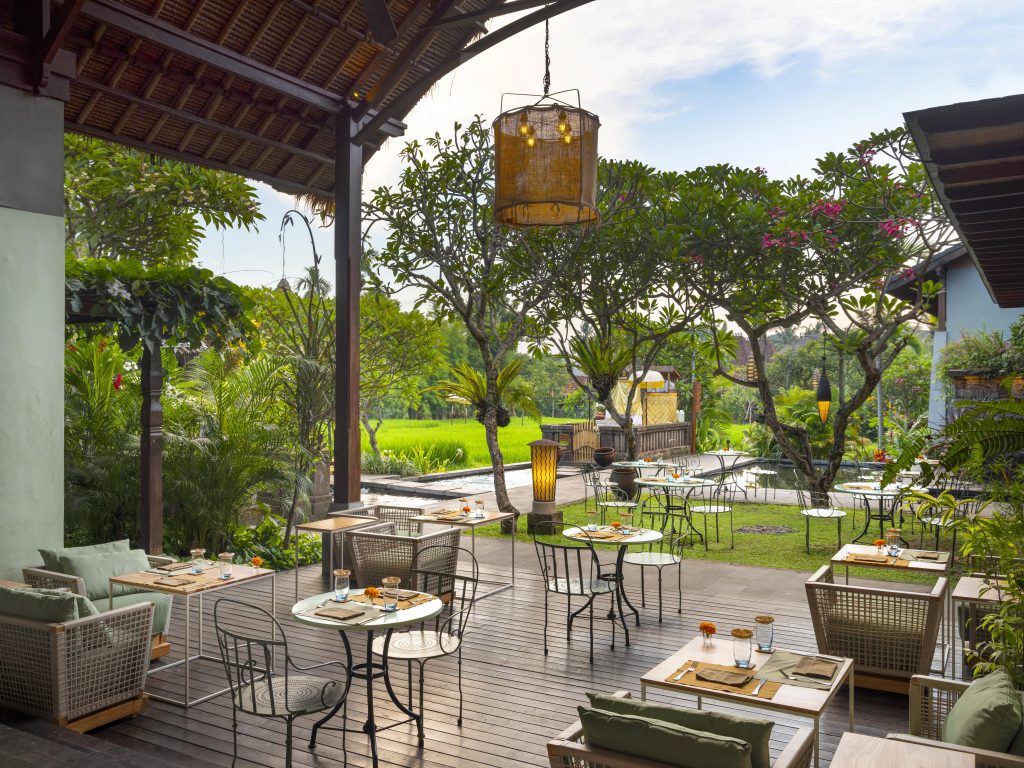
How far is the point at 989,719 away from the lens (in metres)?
2.97

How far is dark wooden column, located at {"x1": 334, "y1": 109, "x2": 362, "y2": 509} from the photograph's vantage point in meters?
8.38

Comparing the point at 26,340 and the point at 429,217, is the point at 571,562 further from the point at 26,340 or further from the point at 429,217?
the point at 26,340

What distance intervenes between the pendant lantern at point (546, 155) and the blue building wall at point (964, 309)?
554 inches

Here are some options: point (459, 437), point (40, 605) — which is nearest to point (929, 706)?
point (40, 605)

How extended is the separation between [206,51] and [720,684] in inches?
255

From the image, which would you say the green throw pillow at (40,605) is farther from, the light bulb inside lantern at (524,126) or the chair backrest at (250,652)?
the light bulb inside lantern at (524,126)

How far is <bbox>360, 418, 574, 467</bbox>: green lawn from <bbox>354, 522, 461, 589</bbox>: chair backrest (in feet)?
51.5

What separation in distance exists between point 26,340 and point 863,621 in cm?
606

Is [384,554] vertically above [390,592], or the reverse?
[390,592]

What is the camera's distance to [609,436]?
72.0 ft

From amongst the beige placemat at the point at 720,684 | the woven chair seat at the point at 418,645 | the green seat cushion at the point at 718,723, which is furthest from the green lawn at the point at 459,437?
the green seat cushion at the point at 718,723

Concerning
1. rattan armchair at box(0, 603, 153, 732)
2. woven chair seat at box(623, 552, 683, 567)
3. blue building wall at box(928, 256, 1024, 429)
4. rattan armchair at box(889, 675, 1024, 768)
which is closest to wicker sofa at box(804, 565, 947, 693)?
rattan armchair at box(889, 675, 1024, 768)

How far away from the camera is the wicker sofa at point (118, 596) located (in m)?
5.53

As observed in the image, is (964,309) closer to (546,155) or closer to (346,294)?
(346,294)
